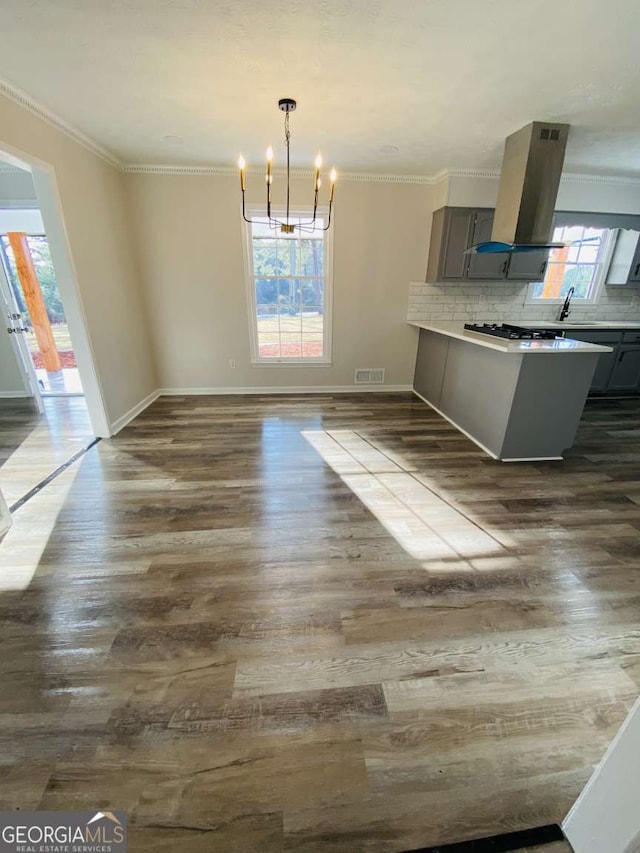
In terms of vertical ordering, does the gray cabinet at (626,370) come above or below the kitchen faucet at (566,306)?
below

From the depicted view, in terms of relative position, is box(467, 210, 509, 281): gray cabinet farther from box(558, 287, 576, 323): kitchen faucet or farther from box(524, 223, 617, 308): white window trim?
box(558, 287, 576, 323): kitchen faucet

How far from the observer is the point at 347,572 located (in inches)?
74.2

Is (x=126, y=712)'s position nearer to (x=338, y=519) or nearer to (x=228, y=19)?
(x=338, y=519)

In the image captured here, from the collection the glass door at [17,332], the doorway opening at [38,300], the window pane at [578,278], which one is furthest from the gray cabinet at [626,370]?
the glass door at [17,332]

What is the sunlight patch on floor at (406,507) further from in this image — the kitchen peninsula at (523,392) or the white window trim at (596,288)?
the white window trim at (596,288)

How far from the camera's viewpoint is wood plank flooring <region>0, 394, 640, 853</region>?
104 centimetres

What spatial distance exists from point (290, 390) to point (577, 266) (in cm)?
436

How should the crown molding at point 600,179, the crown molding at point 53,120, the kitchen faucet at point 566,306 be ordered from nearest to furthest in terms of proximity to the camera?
1. the crown molding at point 53,120
2. the crown molding at point 600,179
3. the kitchen faucet at point 566,306

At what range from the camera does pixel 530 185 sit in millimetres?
2961

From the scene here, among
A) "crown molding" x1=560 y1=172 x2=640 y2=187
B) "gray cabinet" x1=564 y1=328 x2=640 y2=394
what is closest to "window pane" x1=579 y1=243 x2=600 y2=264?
"crown molding" x1=560 y1=172 x2=640 y2=187

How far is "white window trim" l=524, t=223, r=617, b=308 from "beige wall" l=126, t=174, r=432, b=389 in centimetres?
161

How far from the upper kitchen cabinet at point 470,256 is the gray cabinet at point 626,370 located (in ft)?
5.16

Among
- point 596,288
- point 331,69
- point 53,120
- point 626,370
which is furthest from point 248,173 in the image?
point 626,370

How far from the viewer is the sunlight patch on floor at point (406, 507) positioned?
207cm
